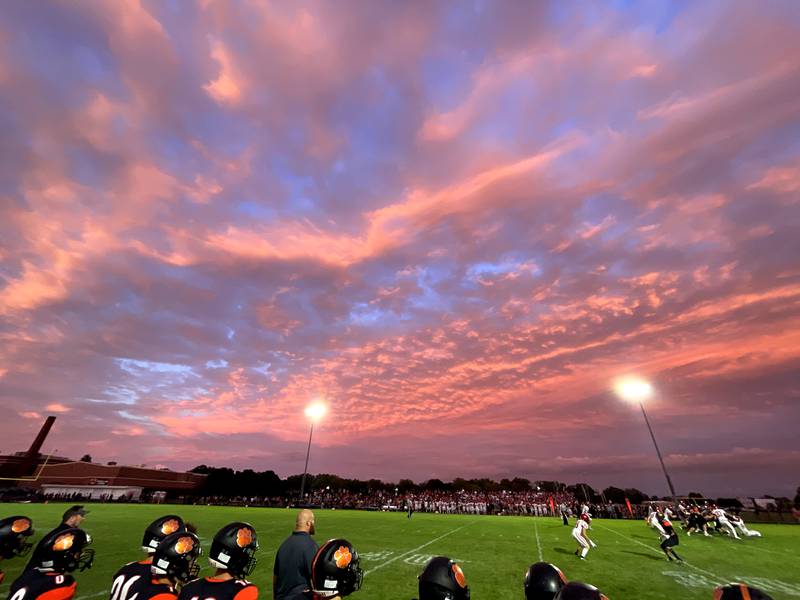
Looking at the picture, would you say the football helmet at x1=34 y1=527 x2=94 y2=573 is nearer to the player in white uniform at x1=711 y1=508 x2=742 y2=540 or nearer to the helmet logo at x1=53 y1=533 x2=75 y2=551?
the helmet logo at x1=53 y1=533 x2=75 y2=551

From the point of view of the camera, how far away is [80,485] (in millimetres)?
73375

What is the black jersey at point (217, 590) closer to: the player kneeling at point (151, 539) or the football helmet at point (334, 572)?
the football helmet at point (334, 572)

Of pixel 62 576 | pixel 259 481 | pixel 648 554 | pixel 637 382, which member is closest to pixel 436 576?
pixel 62 576

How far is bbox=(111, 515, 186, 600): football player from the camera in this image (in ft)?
15.5

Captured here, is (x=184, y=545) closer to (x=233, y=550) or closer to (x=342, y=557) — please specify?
(x=233, y=550)

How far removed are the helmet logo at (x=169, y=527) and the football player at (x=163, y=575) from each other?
2.90 ft

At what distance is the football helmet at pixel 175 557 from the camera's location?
181 inches

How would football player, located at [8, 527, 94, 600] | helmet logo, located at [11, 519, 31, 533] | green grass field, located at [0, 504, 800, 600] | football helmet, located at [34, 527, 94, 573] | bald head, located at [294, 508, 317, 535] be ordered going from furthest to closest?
1. green grass field, located at [0, 504, 800, 600]
2. helmet logo, located at [11, 519, 31, 533]
3. bald head, located at [294, 508, 317, 535]
4. football helmet, located at [34, 527, 94, 573]
5. football player, located at [8, 527, 94, 600]

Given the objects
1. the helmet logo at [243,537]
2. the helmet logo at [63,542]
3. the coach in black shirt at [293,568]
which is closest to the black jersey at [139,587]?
the helmet logo at [243,537]

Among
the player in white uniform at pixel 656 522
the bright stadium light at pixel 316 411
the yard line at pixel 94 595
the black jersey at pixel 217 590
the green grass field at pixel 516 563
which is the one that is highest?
the bright stadium light at pixel 316 411

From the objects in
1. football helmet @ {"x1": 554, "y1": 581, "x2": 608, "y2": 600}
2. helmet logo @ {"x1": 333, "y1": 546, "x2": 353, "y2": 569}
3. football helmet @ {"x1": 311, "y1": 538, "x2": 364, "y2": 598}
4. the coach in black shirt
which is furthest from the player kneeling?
football helmet @ {"x1": 554, "y1": 581, "x2": 608, "y2": 600}

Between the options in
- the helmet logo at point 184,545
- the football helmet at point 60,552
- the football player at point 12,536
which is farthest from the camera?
Result: the football player at point 12,536

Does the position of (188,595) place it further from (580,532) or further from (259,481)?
(259,481)

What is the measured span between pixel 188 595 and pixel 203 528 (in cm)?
2274
